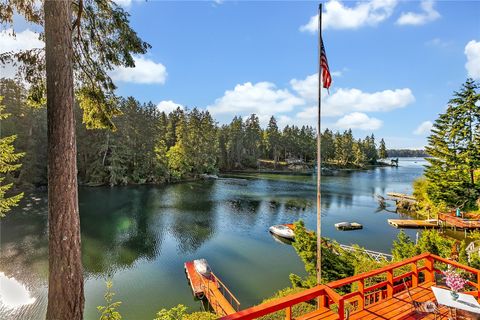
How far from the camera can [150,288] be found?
43.9 feet

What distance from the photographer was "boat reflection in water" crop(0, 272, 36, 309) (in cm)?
1159

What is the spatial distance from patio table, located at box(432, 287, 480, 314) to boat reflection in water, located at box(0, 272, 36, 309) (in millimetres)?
15680

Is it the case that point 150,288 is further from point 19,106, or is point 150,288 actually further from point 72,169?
point 19,106

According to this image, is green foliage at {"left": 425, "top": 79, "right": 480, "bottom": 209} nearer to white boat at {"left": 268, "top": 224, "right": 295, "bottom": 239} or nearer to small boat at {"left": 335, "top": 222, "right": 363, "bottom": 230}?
small boat at {"left": 335, "top": 222, "right": 363, "bottom": 230}

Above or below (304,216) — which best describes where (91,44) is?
above

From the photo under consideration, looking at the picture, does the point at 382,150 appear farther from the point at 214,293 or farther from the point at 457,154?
the point at 214,293

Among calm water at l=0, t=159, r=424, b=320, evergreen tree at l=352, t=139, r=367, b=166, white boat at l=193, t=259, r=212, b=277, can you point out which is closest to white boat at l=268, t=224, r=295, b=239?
calm water at l=0, t=159, r=424, b=320

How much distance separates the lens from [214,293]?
12.1 m

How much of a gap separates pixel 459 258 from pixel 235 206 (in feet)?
79.6

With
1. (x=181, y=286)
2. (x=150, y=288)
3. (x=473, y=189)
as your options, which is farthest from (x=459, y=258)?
(x=473, y=189)

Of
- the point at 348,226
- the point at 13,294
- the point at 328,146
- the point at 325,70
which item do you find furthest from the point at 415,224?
the point at 328,146

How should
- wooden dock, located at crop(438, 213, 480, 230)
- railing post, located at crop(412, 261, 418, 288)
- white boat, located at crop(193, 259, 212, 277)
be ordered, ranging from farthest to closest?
wooden dock, located at crop(438, 213, 480, 230), white boat, located at crop(193, 259, 212, 277), railing post, located at crop(412, 261, 418, 288)

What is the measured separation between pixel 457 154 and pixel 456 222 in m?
6.72

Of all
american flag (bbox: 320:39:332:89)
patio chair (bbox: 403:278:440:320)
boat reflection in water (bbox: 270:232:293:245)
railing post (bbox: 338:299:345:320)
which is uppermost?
american flag (bbox: 320:39:332:89)
